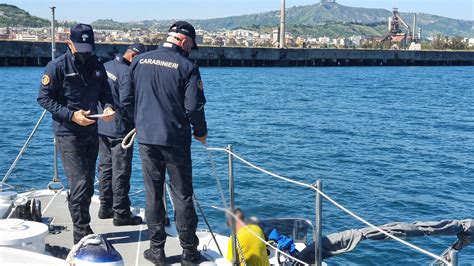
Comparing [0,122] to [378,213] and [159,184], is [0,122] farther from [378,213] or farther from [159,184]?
[159,184]

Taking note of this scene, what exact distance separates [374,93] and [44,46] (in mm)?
38161

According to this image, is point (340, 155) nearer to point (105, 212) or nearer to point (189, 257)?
point (105, 212)

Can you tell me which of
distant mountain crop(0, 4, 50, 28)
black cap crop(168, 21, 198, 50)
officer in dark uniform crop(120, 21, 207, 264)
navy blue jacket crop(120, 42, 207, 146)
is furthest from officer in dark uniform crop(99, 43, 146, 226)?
distant mountain crop(0, 4, 50, 28)

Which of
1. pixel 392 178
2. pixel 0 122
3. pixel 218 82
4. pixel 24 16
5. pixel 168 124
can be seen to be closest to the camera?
pixel 168 124

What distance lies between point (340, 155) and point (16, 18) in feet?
570

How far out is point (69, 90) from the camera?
566cm

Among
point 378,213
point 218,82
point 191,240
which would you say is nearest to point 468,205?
point 378,213

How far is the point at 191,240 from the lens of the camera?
550cm

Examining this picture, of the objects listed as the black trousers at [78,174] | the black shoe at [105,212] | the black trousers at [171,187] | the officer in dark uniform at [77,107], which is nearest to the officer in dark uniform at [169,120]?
the black trousers at [171,187]

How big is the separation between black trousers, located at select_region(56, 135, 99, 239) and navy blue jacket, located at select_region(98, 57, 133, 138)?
1.85 ft

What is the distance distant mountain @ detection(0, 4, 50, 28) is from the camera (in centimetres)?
16998

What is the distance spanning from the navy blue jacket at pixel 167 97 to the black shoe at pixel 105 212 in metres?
1.67

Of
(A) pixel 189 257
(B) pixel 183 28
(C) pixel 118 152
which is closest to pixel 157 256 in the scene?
(A) pixel 189 257

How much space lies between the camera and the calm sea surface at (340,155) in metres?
13.8
